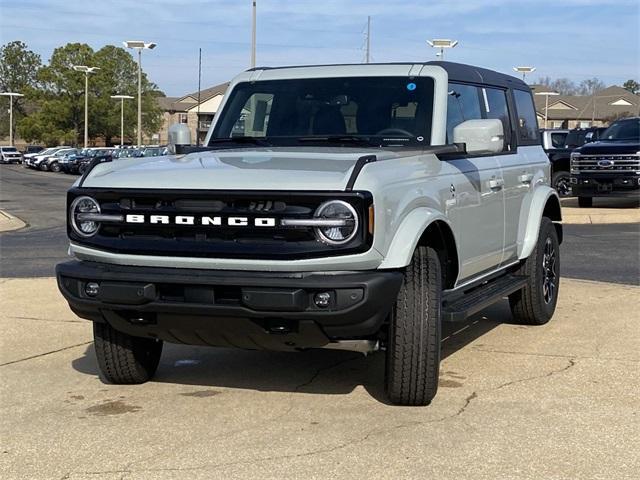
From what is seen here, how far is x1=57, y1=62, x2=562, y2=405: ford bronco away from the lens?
15.2 ft

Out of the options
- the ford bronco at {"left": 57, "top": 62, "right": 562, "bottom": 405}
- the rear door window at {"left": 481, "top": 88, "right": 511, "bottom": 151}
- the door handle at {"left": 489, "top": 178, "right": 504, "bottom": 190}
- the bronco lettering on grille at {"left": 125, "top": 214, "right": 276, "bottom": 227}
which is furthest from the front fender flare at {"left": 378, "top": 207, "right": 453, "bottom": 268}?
the rear door window at {"left": 481, "top": 88, "right": 511, "bottom": 151}

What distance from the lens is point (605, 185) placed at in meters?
19.6

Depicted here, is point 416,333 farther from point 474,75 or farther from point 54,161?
point 54,161

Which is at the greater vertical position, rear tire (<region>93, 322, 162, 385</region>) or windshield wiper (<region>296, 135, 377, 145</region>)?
windshield wiper (<region>296, 135, 377, 145</region>)

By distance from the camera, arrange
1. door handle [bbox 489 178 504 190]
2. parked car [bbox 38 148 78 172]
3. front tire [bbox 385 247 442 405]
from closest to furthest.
A: 1. front tire [bbox 385 247 442 405]
2. door handle [bbox 489 178 504 190]
3. parked car [bbox 38 148 78 172]

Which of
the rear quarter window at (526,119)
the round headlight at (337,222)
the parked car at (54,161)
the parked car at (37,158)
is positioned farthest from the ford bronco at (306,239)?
the parked car at (37,158)

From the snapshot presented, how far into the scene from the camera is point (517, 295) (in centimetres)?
755

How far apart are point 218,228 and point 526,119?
13.1ft

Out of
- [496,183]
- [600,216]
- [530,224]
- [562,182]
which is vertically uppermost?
[496,183]

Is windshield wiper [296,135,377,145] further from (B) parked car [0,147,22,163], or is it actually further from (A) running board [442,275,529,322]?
(B) parked car [0,147,22,163]

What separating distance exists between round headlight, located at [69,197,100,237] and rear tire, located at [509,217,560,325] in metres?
3.67

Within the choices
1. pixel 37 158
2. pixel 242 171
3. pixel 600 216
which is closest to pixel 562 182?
pixel 600 216

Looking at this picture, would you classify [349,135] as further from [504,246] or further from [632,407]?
[632,407]

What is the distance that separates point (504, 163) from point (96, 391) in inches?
130
